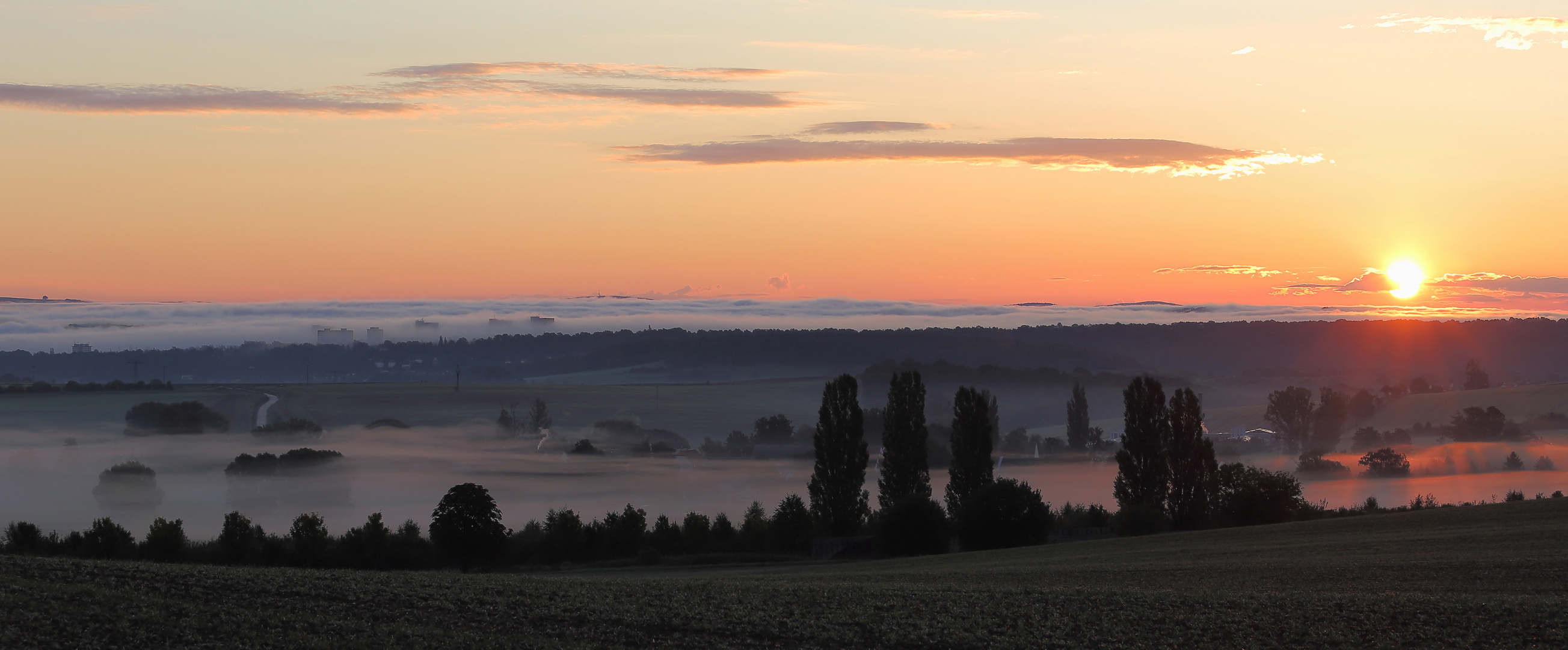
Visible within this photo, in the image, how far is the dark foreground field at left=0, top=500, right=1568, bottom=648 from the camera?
23.0 m

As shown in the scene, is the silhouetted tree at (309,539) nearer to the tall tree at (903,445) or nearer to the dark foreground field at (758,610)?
the tall tree at (903,445)

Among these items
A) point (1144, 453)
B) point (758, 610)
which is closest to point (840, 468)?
point (1144, 453)

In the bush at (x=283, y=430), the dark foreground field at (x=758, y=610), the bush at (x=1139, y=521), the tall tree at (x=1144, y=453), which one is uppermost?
the bush at (x=283, y=430)

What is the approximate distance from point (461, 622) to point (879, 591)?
1145 centimetres

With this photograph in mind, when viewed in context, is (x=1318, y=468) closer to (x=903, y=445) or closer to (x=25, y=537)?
(x=903, y=445)

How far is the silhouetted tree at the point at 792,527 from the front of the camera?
8850 cm

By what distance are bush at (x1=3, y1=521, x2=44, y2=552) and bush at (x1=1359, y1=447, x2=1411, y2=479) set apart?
165100mm

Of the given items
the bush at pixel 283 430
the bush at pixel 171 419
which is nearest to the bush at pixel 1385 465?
the bush at pixel 283 430

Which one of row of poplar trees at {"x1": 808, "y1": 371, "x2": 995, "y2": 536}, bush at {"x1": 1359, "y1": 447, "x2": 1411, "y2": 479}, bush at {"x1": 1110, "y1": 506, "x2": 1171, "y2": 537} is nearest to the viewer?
bush at {"x1": 1110, "y1": 506, "x2": 1171, "y2": 537}

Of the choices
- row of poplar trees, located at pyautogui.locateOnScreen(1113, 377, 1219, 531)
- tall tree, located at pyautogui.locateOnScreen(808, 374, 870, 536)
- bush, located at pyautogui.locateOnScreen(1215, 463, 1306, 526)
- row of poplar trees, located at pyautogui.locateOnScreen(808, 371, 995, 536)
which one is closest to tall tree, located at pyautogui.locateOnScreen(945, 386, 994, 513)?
row of poplar trees, located at pyautogui.locateOnScreen(808, 371, 995, 536)

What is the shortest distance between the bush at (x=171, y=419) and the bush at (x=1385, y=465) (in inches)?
6870

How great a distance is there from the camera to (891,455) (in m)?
96.8

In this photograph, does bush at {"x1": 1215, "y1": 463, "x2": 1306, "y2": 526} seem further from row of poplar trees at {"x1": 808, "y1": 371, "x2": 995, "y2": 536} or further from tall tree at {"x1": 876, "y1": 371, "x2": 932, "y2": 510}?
tall tree at {"x1": 876, "y1": 371, "x2": 932, "y2": 510}

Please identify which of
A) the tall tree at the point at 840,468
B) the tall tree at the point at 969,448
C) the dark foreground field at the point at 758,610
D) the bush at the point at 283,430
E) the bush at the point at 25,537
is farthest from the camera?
the bush at the point at 283,430
